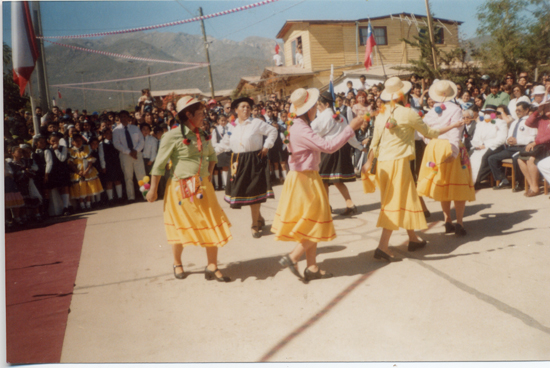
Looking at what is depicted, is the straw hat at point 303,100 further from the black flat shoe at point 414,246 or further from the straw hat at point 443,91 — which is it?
the black flat shoe at point 414,246

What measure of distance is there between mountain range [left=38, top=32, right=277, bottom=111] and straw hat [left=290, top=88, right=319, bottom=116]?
11.4 feet

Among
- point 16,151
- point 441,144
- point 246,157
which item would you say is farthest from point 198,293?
point 16,151

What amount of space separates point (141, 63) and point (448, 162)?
65.8 m

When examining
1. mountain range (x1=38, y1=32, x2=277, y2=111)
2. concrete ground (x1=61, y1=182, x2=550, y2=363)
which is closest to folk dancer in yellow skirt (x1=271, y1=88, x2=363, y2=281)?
concrete ground (x1=61, y1=182, x2=550, y2=363)

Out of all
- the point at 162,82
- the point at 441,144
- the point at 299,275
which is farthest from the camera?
the point at 162,82

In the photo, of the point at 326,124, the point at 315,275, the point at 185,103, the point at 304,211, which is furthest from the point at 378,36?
the point at 315,275

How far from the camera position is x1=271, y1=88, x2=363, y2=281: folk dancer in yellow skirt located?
4043 mm

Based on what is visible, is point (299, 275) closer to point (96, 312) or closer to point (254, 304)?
point (254, 304)

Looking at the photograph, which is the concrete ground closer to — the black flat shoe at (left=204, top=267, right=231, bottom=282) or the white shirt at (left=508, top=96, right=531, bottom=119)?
the black flat shoe at (left=204, top=267, right=231, bottom=282)

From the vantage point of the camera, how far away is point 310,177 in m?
4.14

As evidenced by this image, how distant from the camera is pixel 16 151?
7.76 meters

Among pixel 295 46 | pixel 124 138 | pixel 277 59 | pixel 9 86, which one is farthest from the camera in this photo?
pixel 295 46

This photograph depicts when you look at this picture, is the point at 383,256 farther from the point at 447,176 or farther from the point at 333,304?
the point at 447,176

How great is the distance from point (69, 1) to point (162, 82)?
9757 cm
